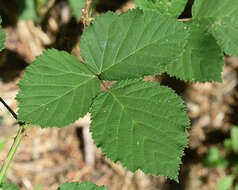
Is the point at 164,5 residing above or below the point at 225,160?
above

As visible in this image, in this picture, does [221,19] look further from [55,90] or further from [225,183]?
[225,183]

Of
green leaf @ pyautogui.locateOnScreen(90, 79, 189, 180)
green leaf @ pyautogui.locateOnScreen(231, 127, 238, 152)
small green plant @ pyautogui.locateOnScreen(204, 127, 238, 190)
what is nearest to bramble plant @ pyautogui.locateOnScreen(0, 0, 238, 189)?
green leaf @ pyautogui.locateOnScreen(90, 79, 189, 180)

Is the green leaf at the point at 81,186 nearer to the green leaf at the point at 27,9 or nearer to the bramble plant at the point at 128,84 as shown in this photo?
the bramble plant at the point at 128,84

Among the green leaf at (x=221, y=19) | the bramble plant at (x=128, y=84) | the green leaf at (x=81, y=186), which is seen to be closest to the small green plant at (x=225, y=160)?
the green leaf at (x=221, y=19)

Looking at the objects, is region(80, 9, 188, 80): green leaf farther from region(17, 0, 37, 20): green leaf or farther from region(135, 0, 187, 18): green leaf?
region(17, 0, 37, 20): green leaf

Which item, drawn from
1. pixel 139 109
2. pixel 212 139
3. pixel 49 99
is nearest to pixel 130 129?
pixel 139 109

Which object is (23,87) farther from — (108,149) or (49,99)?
(108,149)

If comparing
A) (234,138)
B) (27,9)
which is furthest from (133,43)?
(234,138)
